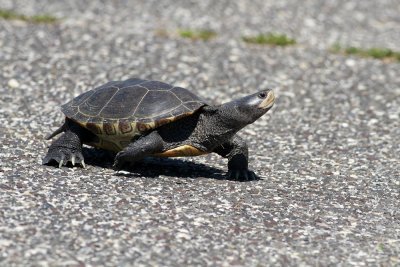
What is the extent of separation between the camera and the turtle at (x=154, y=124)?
6.18 metres

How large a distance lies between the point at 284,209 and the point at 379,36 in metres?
10.4

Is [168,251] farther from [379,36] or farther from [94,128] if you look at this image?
[379,36]

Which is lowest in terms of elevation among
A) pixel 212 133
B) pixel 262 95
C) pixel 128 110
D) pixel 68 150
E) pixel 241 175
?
pixel 241 175

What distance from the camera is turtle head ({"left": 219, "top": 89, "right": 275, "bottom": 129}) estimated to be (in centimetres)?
621

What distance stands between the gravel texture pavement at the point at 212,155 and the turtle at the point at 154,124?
0.27 metres

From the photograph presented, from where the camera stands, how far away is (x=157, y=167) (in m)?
6.82

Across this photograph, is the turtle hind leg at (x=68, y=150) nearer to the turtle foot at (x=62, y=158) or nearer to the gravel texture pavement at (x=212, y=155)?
the turtle foot at (x=62, y=158)

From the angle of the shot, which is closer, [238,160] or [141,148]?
[141,148]

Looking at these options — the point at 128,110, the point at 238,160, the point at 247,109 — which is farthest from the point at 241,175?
the point at 128,110

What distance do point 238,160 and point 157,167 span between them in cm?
101

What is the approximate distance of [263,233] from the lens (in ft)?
16.9

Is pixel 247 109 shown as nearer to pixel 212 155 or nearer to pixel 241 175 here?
pixel 241 175

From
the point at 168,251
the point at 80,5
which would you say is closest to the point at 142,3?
the point at 80,5

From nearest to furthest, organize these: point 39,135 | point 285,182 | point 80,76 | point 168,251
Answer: point 168,251 < point 285,182 < point 39,135 < point 80,76
